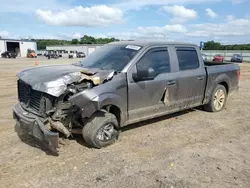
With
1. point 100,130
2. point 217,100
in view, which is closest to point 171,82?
point 100,130

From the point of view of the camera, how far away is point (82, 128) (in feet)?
14.1

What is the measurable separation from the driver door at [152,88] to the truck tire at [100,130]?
0.48 metres

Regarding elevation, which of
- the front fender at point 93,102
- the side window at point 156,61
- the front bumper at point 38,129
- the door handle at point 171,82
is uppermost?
the side window at point 156,61

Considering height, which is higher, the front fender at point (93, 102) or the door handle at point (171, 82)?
the door handle at point (171, 82)

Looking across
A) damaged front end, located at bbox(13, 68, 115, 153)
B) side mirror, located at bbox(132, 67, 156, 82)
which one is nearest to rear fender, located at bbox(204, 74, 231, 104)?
side mirror, located at bbox(132, 67, 156, 82)

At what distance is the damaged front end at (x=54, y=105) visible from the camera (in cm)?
379

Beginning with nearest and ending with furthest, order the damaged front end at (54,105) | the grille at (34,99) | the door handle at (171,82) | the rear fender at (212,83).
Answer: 1. the damaged front end at (54,105)
2. the grille at (34,99)
3. the door handle at (171,82)
4. the rear fender at (212,83)

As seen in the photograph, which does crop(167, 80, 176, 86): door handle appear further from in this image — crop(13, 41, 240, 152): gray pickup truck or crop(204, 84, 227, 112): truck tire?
crop(204, 84, 227, 112): truck tire

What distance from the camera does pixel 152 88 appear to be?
4.90m

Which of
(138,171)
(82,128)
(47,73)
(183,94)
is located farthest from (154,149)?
(47,73)

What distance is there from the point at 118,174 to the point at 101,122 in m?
1.01

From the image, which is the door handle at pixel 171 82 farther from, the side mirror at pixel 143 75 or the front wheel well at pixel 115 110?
the front wheel well at pixel 115 110

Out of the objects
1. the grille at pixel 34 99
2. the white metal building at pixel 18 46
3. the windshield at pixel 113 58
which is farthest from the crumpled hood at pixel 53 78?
the white metal building at pixel 18 46

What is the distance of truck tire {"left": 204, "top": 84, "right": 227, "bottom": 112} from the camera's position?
6629 millimetres
